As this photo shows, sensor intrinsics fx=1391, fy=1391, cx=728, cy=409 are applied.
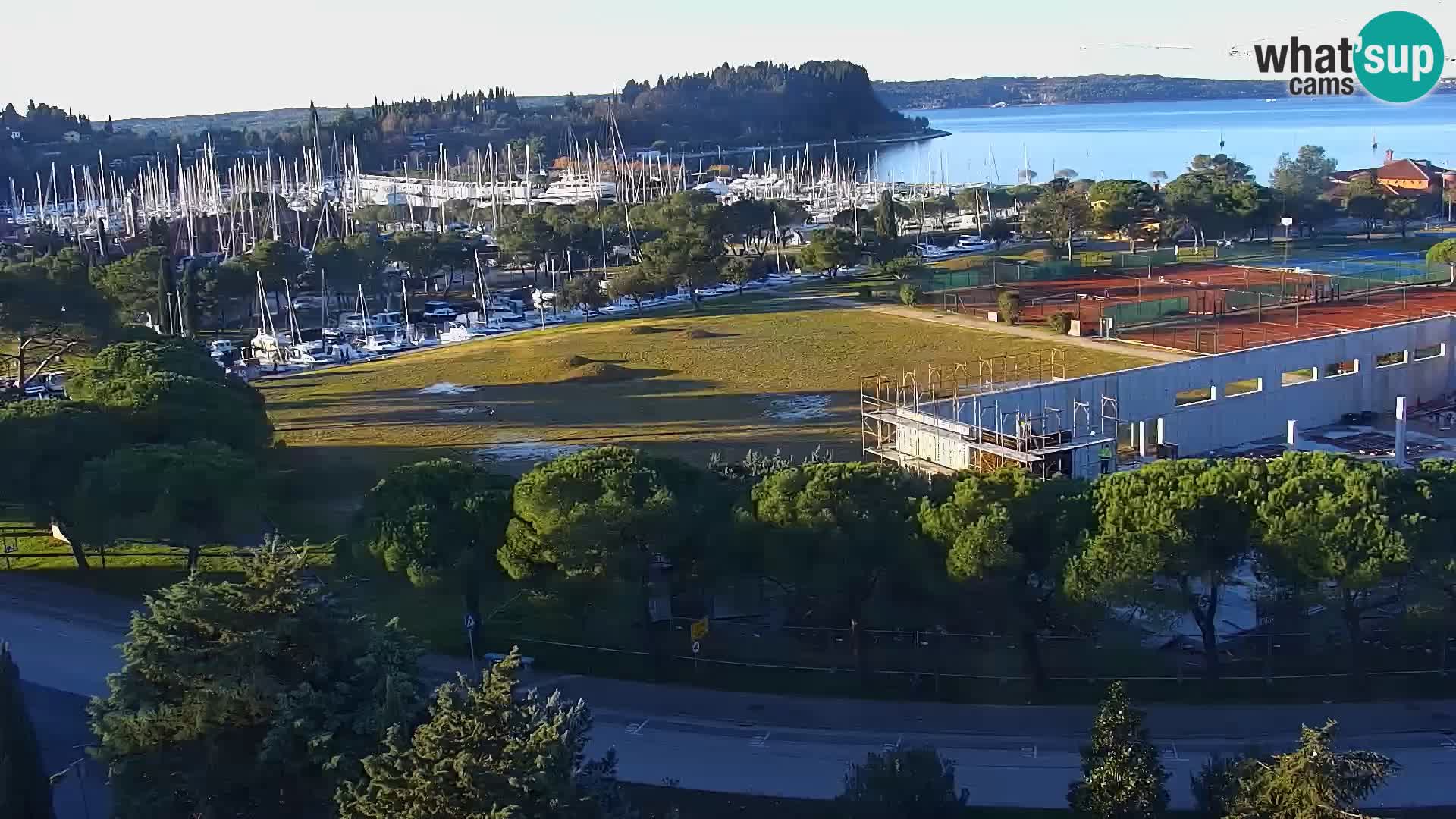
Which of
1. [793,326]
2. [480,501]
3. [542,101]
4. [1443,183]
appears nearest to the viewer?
[480,501]

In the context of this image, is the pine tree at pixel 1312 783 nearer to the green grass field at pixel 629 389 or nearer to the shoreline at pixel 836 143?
the green grass field at pixel 629 389

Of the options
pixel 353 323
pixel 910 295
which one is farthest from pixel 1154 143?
pixel 353 323

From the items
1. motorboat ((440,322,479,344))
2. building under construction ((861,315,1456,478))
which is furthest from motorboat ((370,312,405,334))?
building under construction ((861,315,1456,478))

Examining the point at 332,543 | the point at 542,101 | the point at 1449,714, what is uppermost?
the point at 542,101

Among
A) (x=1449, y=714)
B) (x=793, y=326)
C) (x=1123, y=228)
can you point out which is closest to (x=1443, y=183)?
(x=1123, y=228)

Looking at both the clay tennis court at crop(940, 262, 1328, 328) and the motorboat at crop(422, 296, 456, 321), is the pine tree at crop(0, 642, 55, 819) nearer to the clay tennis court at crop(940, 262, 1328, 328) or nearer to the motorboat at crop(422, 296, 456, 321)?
the clay tennis court at crop(940, 262, 1328, 328)

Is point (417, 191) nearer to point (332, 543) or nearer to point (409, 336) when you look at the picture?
point (409, 336)

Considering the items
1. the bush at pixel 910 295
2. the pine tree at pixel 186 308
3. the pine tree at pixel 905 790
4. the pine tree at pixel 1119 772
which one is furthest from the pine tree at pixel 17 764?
the bush at pixel 910 295
